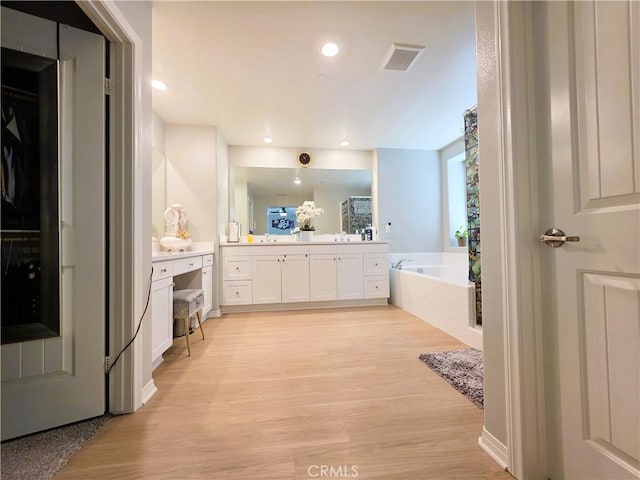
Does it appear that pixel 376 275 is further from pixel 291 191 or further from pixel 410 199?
pixel 291 191

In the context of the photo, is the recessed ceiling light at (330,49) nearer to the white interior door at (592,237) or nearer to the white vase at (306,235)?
the white interior door at (592,237)

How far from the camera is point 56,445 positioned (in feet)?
3.62

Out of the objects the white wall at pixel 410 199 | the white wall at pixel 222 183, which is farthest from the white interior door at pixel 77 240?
the white wall at pixel 410 199

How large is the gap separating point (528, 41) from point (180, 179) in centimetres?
327


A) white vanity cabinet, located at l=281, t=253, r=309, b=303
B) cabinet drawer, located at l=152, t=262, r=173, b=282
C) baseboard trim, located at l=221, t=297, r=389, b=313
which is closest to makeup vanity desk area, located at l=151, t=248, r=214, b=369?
cabinet drawer, located at l=152, t=262, r=173, b=282

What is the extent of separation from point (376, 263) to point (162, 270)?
8.53 feet

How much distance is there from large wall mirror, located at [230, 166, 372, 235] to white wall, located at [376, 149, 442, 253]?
35 cm

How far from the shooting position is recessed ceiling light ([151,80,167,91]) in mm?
2249

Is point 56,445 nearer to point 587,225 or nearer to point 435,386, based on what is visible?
point 435,386

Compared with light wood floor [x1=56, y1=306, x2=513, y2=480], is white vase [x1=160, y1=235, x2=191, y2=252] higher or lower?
higher

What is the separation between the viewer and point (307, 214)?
3793 mm

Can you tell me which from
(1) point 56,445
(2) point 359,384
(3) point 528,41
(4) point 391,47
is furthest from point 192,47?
(2) point 359,384

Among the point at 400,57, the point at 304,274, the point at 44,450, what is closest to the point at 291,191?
the point at 304,274

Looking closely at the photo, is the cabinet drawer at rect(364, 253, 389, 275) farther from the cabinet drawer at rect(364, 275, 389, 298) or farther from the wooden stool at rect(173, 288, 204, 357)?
the wooden stool at rect(173, 288, 204, 357)
